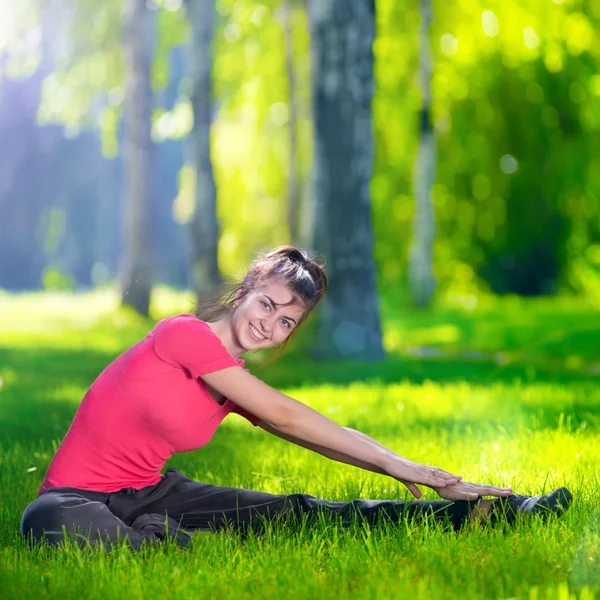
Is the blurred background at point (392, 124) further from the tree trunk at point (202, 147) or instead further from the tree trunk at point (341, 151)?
the tree trunk at point (341, 151)

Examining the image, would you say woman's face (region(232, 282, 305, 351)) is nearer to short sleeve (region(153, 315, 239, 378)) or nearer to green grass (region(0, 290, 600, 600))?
short sleeve (region(153, 315, 239, 378))

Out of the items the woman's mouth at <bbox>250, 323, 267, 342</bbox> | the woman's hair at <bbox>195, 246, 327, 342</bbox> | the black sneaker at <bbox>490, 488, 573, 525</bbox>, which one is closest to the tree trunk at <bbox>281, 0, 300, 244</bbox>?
the woman's hair at <bbox>195, 246, 327, 342</bbox>

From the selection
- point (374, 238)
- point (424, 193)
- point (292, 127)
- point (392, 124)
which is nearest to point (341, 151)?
point (374, 238)

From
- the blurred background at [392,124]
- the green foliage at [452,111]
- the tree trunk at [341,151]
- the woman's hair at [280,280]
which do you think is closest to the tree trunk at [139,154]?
the blurred background at [392,124]

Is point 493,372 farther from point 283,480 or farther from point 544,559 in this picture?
point 544,559

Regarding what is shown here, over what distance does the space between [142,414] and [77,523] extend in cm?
45

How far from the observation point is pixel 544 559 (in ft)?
10.5

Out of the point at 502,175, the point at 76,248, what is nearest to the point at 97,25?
the point at 502,175

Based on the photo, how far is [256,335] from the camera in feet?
12.1

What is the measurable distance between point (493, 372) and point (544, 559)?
20.1ft

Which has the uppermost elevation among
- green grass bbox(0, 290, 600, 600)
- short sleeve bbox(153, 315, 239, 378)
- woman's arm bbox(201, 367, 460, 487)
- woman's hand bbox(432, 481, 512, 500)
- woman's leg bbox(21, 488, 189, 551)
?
short sleeve bbox(153, 315, 239, 378)

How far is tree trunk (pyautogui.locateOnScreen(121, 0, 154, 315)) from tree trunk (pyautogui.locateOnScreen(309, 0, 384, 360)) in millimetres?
7035

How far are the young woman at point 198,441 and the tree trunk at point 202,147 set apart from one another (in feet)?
33.2

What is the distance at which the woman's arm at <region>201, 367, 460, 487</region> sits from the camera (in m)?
3.54
